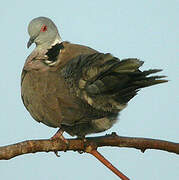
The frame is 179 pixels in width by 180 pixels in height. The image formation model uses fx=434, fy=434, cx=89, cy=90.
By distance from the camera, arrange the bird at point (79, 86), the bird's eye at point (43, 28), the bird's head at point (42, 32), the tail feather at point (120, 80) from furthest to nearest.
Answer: the bird's eye at point (43, 28), the bird's head at point (42, 32), the bird at point (79, 86), the tail feather at point (120, 80)

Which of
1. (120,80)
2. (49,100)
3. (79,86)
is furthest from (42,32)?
(120,80)

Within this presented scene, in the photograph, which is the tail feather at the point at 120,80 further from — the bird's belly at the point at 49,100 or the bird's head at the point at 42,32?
the bird's head at the point at 42,32

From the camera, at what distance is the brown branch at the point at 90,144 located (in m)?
3.72

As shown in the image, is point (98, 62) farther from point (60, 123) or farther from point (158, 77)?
point (60, 123)

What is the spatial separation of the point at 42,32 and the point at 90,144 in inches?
83.7

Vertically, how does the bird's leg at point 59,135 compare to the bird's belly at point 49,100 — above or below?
below

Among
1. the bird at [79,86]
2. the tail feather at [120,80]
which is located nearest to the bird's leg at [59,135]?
the bird at [79,86]

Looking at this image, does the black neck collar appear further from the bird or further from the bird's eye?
the bird's eye

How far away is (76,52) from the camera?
17.5 feet

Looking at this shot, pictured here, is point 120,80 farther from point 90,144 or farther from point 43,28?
point 43,28

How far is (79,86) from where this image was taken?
460cm

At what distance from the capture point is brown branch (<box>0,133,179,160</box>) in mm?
3725

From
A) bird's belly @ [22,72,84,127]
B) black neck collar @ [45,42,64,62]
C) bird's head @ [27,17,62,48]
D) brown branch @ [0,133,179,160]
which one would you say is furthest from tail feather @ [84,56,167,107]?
bird's head @ [27,17,62,48]

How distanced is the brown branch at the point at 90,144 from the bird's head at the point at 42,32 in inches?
71.2
